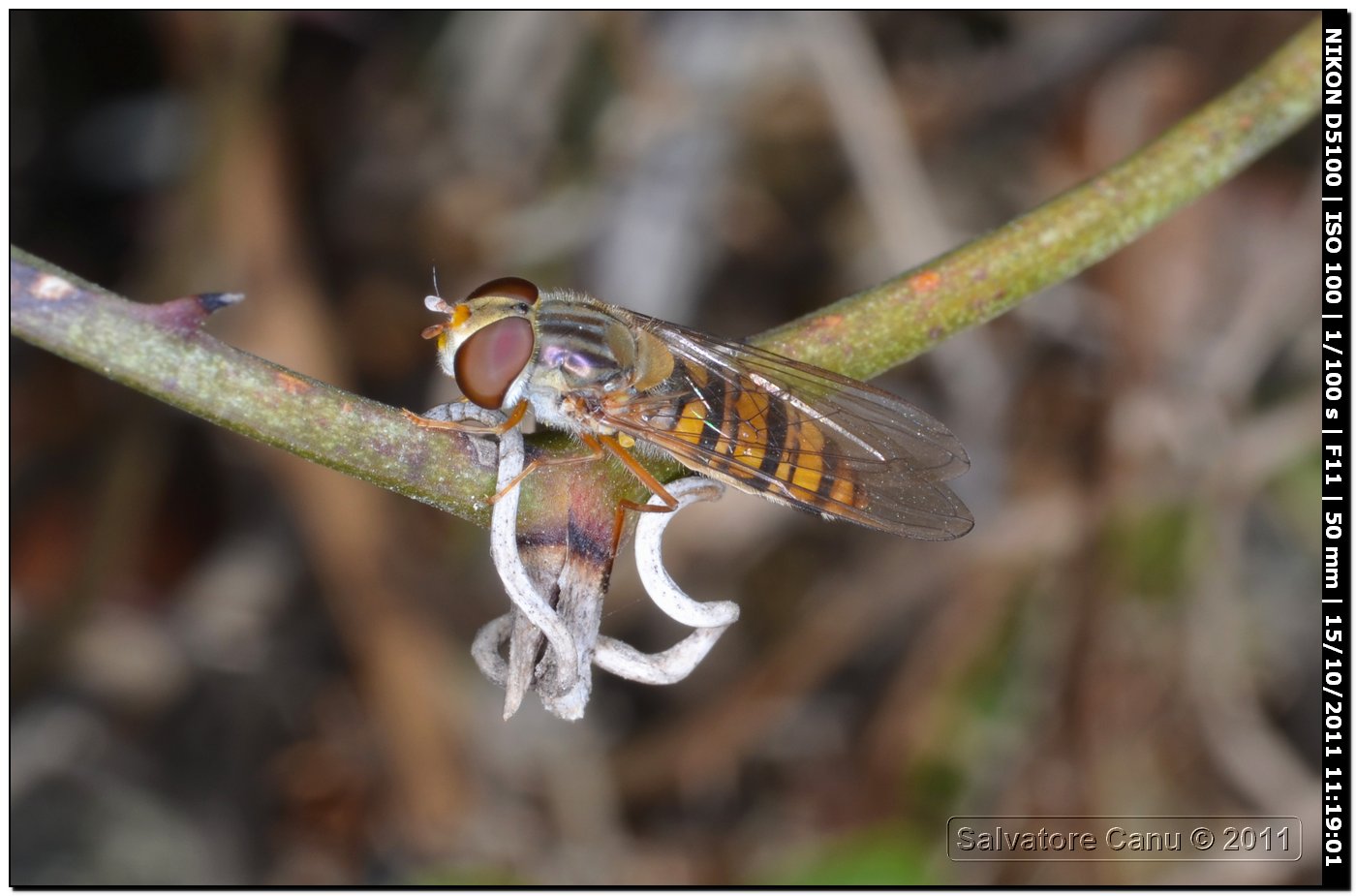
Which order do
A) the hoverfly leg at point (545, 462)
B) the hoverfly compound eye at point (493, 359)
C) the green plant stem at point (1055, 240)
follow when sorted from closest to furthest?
1. the hoverfly leg at point (545, 462)
2. the green plant stem at point (1055, 240)
3. the hoverfly compound eye at point (493, 359)

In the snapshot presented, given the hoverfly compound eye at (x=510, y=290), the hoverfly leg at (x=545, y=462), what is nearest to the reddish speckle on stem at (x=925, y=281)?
the hoverfly leg at (x=545, y=462)

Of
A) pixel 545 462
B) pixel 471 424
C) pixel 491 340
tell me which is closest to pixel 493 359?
pixel 491 340

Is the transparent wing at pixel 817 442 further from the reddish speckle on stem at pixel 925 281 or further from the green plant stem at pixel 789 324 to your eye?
the reddish speckle on stem at pixel 925 281

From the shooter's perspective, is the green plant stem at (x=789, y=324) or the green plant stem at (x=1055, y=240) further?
the green plant stem at (x=1055, y=240)

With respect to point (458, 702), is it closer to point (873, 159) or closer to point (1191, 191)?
point (873, 159)

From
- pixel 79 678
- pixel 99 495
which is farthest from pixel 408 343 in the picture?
pixel 79 678

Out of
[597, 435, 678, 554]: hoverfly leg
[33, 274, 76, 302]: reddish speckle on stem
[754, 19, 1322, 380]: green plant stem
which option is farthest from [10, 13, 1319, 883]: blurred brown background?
[33, 274, 76, 302]: reddish speckle on stem

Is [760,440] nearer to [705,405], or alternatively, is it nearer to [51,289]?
[705,405]

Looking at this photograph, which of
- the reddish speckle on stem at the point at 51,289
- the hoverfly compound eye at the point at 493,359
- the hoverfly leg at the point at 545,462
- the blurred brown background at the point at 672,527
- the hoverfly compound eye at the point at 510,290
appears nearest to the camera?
the reddish speckle on stem at the point at 51,289
